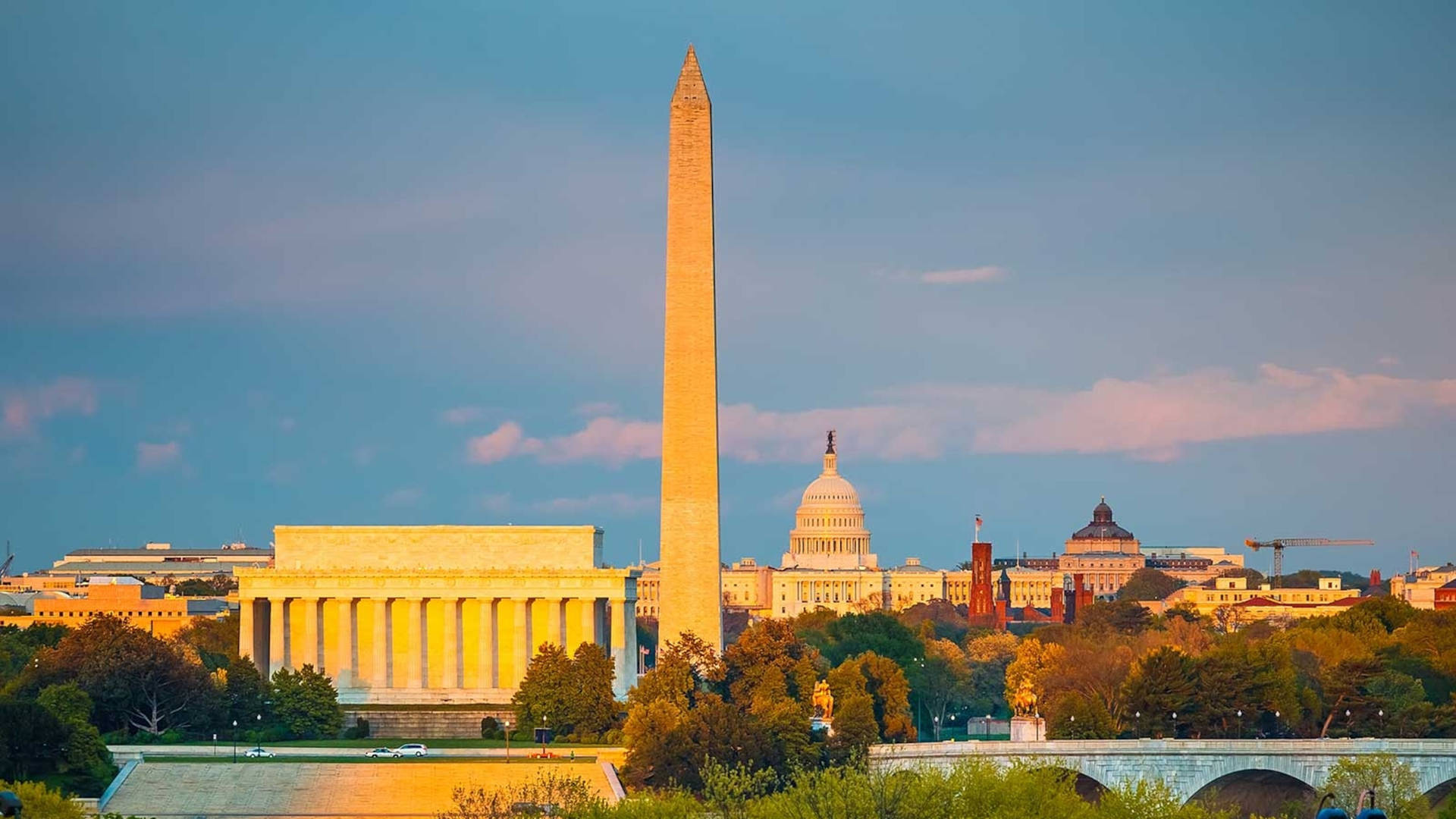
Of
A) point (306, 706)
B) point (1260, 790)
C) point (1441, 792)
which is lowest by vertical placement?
point (1441, 792)

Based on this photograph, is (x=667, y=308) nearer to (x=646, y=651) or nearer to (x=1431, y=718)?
(x=1431, y=718)

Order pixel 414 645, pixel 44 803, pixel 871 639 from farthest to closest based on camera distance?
pixel 871 639 < pixel 414 645 < pixel 44 803

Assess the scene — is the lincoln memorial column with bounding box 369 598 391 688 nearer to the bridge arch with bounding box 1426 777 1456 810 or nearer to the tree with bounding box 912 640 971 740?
the tree with bounding box 912 640 971 740

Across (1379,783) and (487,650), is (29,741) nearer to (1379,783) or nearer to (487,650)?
(487,650)

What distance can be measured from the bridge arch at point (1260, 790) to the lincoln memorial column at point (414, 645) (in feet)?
126

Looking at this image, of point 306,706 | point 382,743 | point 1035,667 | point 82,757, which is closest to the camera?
point 82,757

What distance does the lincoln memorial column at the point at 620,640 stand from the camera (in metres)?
135

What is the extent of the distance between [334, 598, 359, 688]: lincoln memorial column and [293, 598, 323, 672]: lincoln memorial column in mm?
843

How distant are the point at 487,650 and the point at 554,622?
323cm

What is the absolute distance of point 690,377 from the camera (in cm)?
11169

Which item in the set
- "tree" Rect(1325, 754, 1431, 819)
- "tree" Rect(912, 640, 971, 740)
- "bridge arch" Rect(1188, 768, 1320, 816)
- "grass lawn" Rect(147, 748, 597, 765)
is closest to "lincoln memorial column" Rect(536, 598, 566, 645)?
"tree" Rect(912, 640, 971, 740)

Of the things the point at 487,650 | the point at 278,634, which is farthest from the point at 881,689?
the point at 278,634

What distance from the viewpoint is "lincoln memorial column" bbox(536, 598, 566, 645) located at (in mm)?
135250

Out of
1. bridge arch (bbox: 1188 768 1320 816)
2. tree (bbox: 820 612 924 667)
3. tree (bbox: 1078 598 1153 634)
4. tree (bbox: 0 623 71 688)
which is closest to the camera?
bridge arch (bbox: 1188 768 1320 816)
